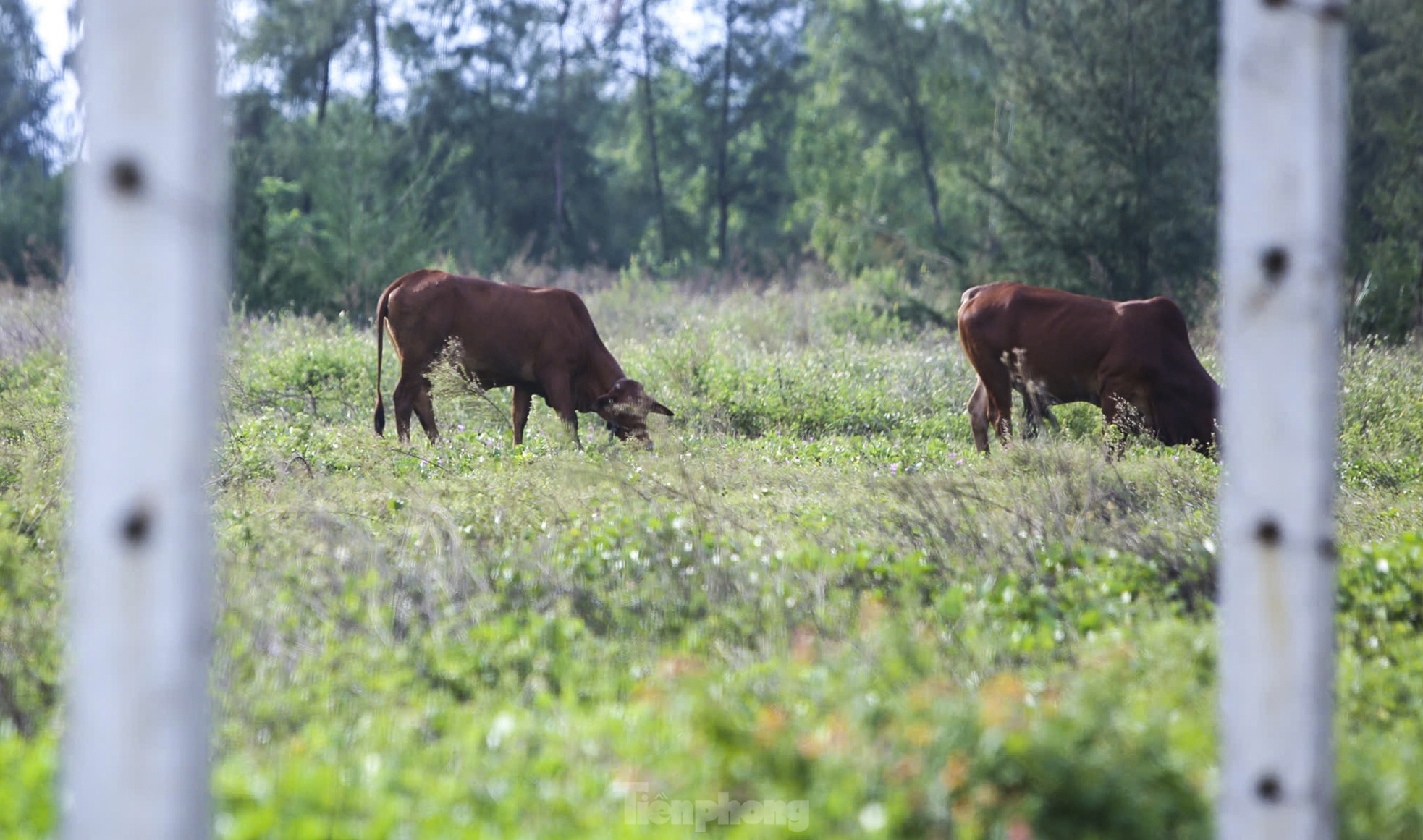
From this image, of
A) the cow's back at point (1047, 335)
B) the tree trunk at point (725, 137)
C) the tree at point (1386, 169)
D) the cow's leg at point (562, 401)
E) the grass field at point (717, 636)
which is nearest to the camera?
the grass field at point (717, 636)

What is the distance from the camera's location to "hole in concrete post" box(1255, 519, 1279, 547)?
2.67 metres

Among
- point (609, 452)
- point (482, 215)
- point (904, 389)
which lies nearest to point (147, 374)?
point (609, 452)

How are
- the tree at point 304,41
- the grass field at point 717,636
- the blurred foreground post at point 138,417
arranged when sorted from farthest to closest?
the tree at point 304,41, the grass field at point 717,636, the blurred foreground post at point 138,417

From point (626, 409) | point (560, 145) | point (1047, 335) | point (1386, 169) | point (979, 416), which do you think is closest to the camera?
point (626, 409)

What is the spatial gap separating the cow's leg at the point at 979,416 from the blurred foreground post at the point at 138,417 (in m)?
9.69

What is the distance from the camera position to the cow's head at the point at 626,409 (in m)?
11.1

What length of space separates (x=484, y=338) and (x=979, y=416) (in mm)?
4239

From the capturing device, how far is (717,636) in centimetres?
536

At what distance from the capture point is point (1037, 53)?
20.9 m

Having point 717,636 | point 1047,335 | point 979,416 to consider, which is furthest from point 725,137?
point 717,636

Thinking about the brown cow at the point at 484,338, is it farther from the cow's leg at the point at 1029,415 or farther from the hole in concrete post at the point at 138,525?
the hole in concrete post at the point at 138,525

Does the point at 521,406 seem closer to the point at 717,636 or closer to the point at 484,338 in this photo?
the point at 484,338

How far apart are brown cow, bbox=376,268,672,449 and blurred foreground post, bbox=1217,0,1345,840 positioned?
8846 mm

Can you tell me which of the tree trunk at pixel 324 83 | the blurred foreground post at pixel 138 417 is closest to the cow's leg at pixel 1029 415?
the blurred foreground post at pixel 138 417
